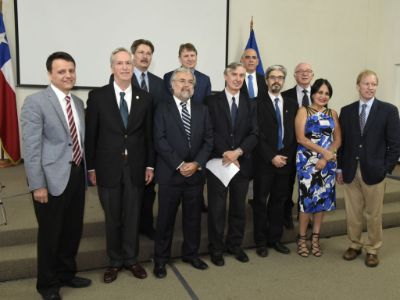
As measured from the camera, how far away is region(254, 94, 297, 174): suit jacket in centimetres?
305

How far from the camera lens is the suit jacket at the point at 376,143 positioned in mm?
2955

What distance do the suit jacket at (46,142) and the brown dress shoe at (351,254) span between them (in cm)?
246

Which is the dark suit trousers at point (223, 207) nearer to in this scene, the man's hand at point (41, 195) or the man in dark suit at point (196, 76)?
the man in dark suit at point (196, 76)

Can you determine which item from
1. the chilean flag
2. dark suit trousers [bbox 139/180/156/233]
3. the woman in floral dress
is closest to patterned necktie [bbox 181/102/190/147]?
dark suit trousers [bbox 139/180/156/233]

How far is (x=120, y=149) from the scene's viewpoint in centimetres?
255

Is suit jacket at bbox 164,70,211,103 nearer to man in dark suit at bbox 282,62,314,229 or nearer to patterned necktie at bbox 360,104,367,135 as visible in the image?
man in dark suit at bbox 282,62,314,229

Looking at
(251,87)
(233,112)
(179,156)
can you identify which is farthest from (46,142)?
(251,87)

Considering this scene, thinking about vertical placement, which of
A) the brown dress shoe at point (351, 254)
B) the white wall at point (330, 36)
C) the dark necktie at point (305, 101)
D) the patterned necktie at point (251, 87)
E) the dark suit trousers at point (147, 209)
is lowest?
the brown dress shoe at point (351, 254)

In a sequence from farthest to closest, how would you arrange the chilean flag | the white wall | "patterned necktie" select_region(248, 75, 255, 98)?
the white wall < the chilean flag < "patterned necktie" select_region(248, 75, 255, 98)

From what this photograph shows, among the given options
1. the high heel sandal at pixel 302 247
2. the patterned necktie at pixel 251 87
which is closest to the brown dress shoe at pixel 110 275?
the high heel sandal at pixel 302 247

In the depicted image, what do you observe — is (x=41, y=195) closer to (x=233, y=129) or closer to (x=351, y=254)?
(x=233, y=129)

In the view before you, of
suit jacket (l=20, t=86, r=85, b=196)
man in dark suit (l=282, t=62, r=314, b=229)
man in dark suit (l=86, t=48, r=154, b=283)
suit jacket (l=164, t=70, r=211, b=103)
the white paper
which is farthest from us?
man in dark suit (l=282, t=62, r=314, b=229)

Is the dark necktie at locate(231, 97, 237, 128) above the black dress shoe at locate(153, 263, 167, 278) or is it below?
above

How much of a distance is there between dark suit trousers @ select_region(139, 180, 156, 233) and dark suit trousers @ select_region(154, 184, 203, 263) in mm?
375
